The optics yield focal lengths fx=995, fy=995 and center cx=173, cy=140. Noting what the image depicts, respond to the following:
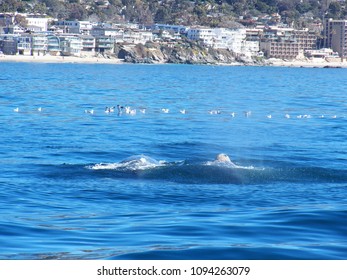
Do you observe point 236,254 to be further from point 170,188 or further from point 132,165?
point 132,165

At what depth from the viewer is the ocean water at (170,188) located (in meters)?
17.5

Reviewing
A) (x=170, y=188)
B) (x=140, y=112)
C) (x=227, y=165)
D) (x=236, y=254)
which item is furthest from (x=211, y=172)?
(x=140, y=112)

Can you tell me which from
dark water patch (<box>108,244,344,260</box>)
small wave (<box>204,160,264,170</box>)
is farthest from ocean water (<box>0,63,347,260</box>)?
small wave (<box>204,160,264,170</box>)

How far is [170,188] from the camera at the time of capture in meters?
25.3

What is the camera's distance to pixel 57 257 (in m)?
16.1

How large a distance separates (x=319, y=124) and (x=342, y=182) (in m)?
25.4

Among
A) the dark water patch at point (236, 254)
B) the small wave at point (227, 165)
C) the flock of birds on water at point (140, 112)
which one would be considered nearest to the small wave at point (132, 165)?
the small wave at point (227, 165)

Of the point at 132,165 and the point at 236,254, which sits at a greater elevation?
the point at 236,254

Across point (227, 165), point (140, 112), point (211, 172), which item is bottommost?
point (140, 112)

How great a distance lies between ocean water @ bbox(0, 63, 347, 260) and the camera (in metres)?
17.5

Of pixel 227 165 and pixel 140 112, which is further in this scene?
pixel 140 112

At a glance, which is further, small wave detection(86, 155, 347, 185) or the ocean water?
small wave detection(86, 155, 347, 185)

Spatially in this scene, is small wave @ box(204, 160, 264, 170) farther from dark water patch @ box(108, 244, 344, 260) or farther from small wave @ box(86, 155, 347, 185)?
dark water patch @ box(108, 244, 344, 260)
